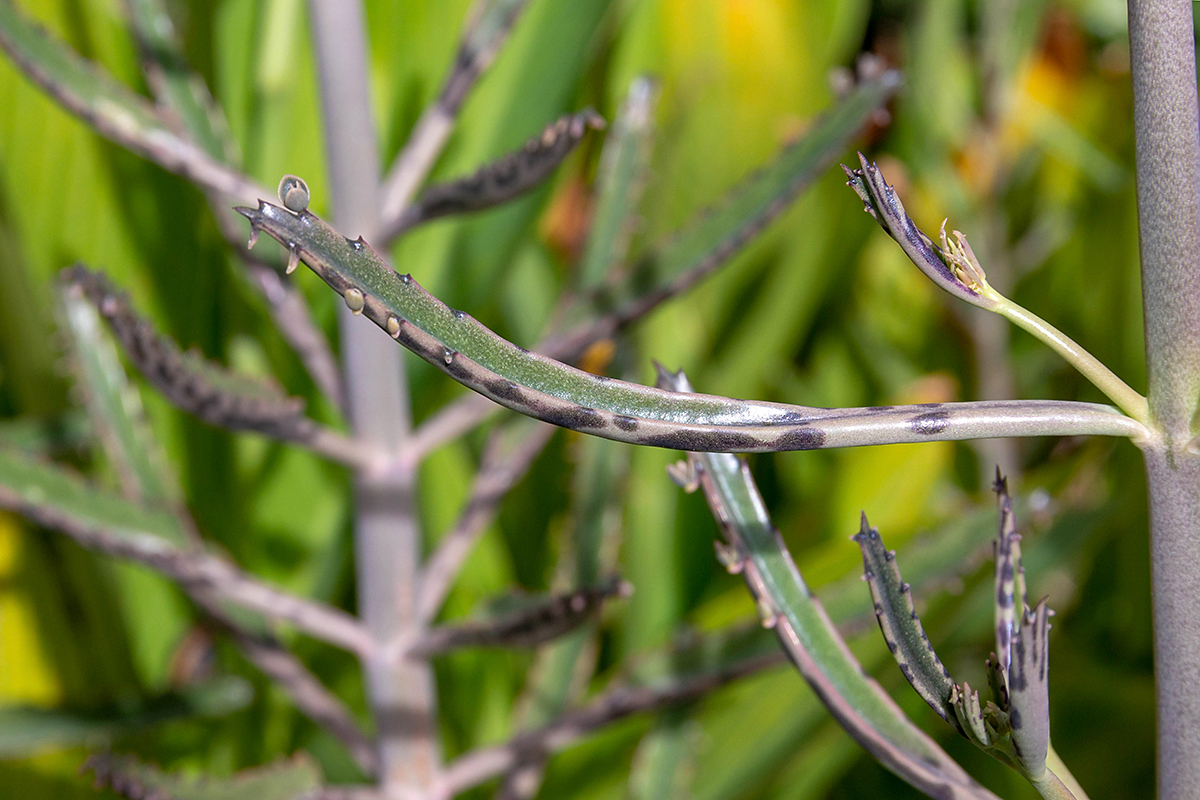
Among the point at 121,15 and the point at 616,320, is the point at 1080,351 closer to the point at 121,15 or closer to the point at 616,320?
the point at 616,320

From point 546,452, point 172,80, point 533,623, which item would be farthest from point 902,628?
point 546,452

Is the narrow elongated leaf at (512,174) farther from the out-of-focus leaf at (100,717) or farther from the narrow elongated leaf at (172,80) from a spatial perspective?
the out-of-focus leaf at (100,717)

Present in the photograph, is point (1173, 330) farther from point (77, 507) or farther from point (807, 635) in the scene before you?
point (77, 507)

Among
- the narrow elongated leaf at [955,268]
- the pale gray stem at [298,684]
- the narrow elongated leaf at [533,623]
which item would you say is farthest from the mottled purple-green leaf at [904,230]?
the pale gray stem at [298,684]

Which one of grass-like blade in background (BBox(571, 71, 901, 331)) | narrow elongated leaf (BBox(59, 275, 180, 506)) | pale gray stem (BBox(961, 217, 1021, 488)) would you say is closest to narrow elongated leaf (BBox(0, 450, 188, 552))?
narrow elongated leaf (BBox(59, 275, 180, 506))

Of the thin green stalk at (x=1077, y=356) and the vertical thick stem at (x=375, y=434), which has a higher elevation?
the vertical thick stem at (x=375, y=434)

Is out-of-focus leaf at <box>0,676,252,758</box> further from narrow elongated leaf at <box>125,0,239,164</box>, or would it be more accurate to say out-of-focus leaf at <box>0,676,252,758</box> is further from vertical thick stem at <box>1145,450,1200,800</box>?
vertical thick stem at <box>1145,450,1200,800</box>
